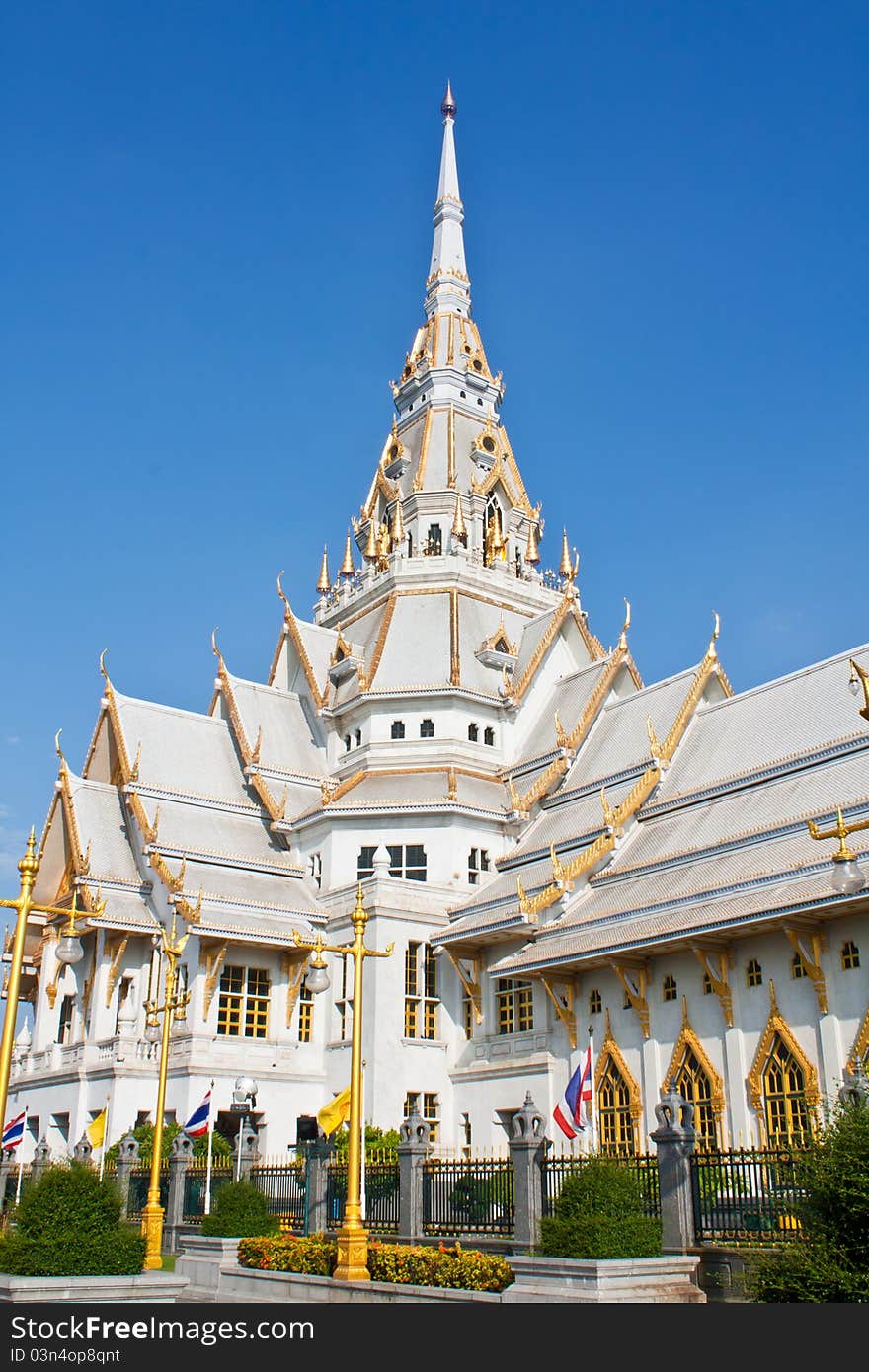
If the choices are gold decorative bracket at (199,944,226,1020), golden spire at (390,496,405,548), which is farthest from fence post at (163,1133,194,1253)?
golden spire at (390,496,405,548)

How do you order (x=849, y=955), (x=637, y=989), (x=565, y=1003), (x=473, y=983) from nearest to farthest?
1. (x=849, y=955)
2. (x=637, y=989)
3. (x=565, y=1003)
4. (x=473, y=983)

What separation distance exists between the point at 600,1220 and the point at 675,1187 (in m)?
1.35

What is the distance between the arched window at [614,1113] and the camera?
27.4 meters

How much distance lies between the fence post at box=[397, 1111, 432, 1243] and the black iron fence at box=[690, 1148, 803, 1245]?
5.02 meters

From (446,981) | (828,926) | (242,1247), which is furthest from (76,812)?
(828,926)

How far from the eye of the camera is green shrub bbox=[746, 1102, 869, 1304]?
1132cm

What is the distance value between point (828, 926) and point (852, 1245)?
1296cm

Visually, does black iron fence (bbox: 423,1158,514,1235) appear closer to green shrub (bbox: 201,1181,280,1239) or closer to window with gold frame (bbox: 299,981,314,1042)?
green shrub (bbox: 201,1181,280,1239)

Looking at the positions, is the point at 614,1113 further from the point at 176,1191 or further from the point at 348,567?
the point at 348,567

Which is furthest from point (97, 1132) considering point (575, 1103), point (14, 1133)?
point (575, 1103)

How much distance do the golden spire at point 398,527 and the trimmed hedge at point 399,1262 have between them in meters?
28.8

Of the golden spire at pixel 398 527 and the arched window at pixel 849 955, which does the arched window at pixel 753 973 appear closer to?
the arched window at pixel 849 955

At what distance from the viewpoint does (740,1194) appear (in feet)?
53.6

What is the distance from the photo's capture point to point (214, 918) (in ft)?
110
